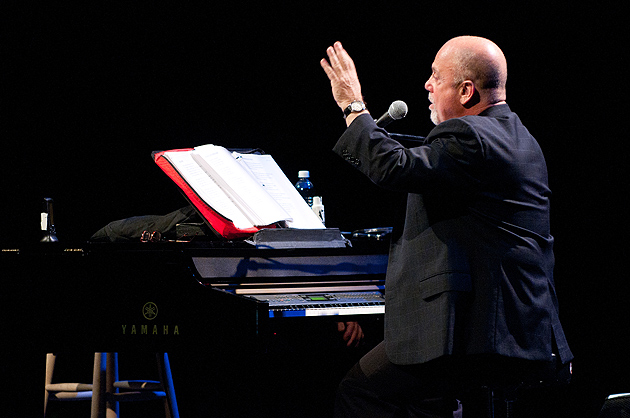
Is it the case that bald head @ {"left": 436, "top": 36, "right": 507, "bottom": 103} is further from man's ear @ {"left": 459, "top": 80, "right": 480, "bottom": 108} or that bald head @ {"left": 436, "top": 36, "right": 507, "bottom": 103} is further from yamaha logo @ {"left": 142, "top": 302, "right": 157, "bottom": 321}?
yamaha logo @ {"left": 142, "top": 302, "right": 157, "bottom": 321}

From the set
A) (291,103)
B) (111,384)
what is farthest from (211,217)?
(291,103)

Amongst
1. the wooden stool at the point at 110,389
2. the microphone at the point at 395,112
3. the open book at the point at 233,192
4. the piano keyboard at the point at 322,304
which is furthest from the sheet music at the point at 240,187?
the wooden stool at the point at 110,389

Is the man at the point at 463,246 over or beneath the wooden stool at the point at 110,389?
over

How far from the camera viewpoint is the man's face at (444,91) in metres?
1.60

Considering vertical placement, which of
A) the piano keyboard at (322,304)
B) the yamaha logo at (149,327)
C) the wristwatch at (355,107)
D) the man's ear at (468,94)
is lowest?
the yamaha logo at (149,327)

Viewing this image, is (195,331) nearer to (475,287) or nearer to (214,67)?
(475,287)

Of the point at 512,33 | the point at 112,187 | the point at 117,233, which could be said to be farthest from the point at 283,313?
the point at 512,33

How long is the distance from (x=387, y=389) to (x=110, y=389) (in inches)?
57.5

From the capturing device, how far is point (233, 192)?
204 centimetres

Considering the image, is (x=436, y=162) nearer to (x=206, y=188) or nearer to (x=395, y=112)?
(x=395, y=112)

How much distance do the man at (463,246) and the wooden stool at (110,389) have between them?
1.24 m

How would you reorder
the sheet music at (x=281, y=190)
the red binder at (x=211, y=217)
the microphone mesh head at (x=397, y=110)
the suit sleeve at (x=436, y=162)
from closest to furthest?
the suit sleeve at (x=436, y=162), the microphone mesh head at (x=397, y=110), the red binder at (x=211, y=217), the sheet music at (x=281, y=190)

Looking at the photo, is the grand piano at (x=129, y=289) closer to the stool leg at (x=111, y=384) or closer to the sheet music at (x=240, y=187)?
the sheet music at (x=240, y=187)

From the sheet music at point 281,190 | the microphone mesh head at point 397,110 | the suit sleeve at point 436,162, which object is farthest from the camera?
the sheet music at point 281,190
